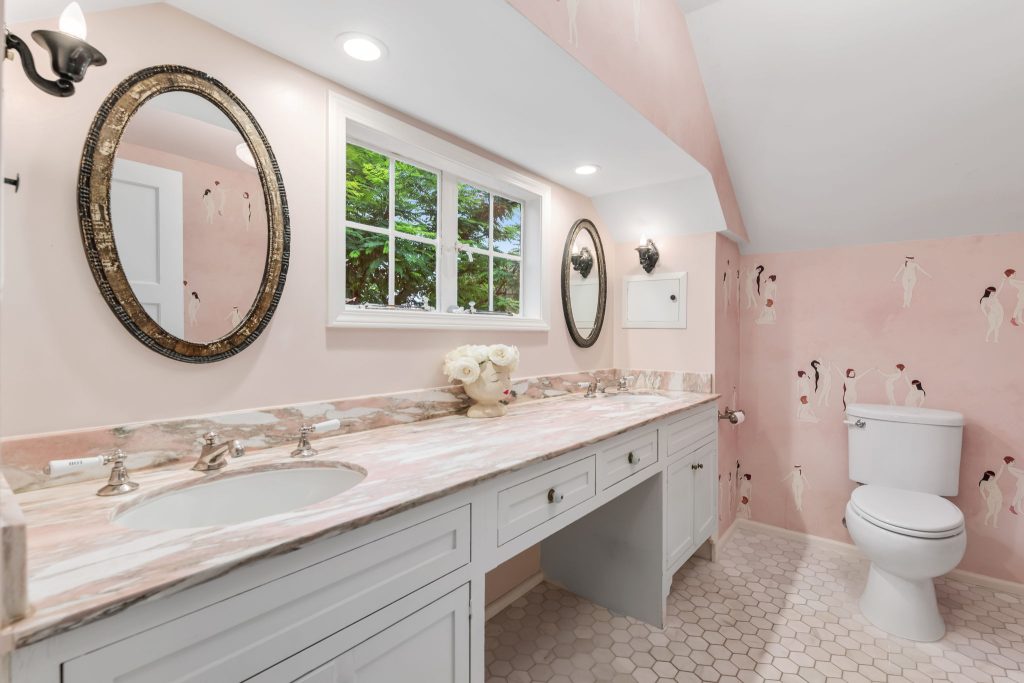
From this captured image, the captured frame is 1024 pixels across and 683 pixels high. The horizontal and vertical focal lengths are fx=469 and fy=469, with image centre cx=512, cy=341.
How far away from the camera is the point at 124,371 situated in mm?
1043

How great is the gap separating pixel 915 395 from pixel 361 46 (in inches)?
114

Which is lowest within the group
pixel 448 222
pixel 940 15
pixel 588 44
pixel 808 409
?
pixel 808 409

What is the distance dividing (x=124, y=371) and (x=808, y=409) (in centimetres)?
302

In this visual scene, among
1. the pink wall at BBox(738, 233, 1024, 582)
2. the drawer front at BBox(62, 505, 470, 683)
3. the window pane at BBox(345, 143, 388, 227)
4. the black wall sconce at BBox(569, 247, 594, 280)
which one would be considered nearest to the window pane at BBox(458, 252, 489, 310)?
the window pane at BBox(345, 143, 388, 227)

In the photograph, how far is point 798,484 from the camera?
106 inches

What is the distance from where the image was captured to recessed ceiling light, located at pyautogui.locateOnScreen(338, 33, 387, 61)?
121 centimetres

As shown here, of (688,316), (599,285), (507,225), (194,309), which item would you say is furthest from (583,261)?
(194,309)

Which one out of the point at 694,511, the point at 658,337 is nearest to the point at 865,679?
the point at 694,511

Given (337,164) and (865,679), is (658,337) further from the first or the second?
(337,164)

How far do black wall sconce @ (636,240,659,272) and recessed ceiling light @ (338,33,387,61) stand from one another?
1717 millimetres

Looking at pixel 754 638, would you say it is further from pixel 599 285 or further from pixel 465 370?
pixel 599 285

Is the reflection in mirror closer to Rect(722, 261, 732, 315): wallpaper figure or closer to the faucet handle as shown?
the faucet handle

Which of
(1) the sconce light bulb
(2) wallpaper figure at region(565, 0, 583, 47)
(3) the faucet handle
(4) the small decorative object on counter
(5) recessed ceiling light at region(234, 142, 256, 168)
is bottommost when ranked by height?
(3) the faucet handle

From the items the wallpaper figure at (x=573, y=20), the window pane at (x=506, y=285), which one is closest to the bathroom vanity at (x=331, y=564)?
the window pane at (x=506, y=285)
